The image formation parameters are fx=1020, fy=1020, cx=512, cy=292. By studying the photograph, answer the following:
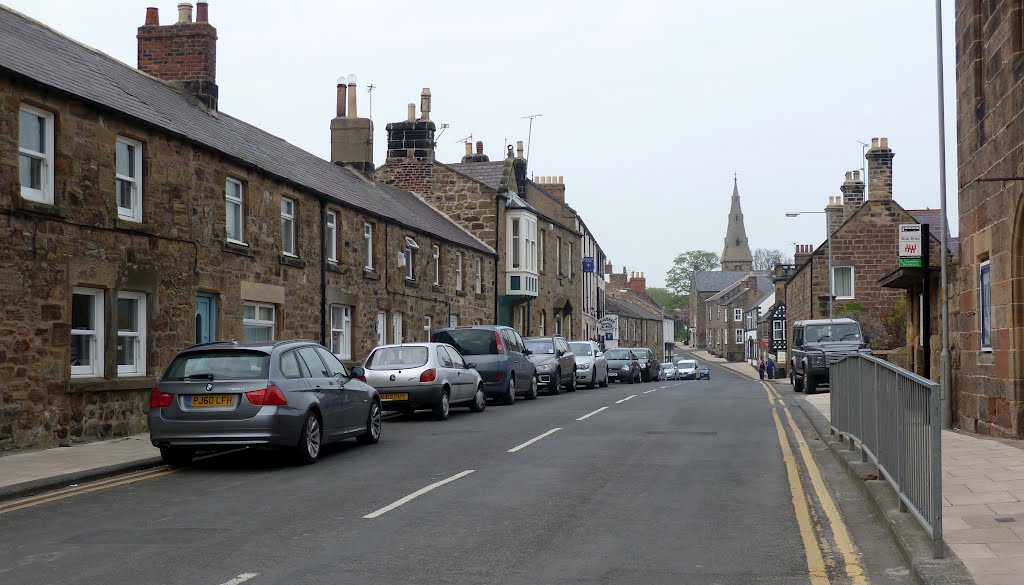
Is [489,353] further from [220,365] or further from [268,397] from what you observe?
[268,397]

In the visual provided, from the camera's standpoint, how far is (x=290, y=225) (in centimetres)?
2344

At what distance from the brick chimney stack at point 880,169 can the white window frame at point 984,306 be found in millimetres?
32718

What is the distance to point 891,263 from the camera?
46.2 m

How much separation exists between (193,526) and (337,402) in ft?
17.9

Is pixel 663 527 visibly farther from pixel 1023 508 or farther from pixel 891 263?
pixel 891 263

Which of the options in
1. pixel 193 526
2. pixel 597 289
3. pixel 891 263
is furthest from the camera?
pixel 597 289

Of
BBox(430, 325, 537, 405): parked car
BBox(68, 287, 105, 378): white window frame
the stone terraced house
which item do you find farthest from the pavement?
BBox(430, 325, 537, 405): parked car

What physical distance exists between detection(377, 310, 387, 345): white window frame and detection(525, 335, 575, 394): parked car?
4290 millimetres

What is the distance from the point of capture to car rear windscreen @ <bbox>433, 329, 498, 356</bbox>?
81.8 ft

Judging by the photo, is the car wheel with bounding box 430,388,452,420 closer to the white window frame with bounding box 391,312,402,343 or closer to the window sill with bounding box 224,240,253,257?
the window sill with bounding box 224,240,253,257

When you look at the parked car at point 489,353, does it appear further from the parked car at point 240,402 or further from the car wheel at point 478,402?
the parked car at point 240,402

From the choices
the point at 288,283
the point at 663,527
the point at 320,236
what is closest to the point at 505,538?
the point at 663,527

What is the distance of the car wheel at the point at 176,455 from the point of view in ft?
42.2

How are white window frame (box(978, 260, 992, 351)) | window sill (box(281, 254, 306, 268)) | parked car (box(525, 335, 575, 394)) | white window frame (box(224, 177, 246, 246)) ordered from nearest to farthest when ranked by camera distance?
white window frame (box(978, 260, 992, 351))
white window frame (box(224, 177, 246, 246))
window sill (box(281, 254, 306, 268))
parked car (box(525, 335, 575, 394))
